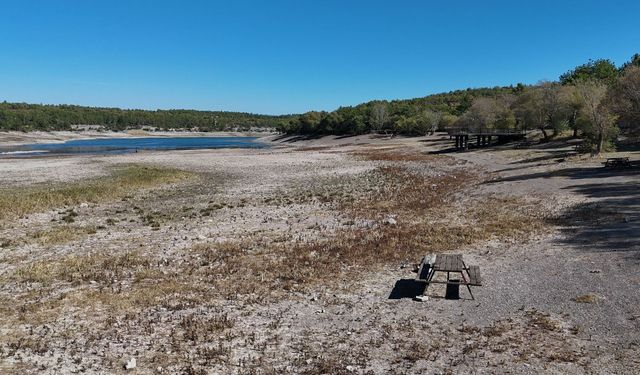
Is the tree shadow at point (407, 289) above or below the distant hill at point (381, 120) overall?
below

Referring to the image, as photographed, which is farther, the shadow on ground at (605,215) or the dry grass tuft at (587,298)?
the shadow on ground at (605,215)

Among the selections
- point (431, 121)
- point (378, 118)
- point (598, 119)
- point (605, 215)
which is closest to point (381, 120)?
point (378, 118)

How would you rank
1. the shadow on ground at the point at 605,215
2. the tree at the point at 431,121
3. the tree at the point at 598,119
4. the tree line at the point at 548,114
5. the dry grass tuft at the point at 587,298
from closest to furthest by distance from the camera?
1. the dry grass tuft at the point at 587,298
2. the shadow on ground at the point at 605,215
3. the tree line at the point at 548,114
4. the tree at the point at 598,119
5. the tree at the point at 431,121

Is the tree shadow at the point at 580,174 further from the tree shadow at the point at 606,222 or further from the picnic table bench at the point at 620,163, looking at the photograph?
the tree shadow at the point at 606,222

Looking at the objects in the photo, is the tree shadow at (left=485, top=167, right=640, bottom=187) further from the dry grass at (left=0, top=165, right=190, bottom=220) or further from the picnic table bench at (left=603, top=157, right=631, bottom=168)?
the dry grass at (left=0, top=165, right=190, bottom=220)

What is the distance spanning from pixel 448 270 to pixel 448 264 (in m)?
0.51

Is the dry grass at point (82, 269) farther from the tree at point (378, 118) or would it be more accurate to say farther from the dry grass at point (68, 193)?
the tree at point (378, 118)

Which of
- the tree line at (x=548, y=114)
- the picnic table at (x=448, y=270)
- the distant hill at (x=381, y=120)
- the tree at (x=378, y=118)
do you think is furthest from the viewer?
the tree at (x=378, y=118)

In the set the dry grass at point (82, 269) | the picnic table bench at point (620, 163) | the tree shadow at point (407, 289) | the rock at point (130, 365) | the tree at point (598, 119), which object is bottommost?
the dry grass at point (82, 269)

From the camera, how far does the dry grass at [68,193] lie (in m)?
26.2

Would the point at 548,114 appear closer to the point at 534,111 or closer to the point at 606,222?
the point at 534,111

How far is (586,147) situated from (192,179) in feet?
121

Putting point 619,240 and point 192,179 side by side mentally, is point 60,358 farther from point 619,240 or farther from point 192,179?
point 192,179

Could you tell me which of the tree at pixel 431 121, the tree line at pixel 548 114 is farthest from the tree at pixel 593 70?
the tree at pixel 431 121
